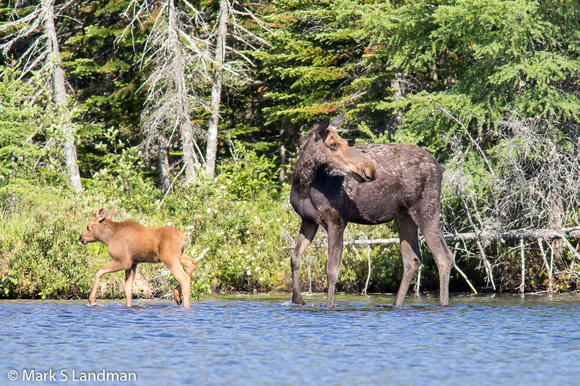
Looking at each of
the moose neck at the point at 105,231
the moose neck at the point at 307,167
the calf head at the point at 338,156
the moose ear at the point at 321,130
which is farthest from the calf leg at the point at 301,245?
the moose neck at the point at 105,231

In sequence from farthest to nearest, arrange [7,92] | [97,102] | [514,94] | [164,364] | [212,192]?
[97,102], [212,192], [7,92], [514,94], [164,364]

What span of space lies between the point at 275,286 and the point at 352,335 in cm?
856

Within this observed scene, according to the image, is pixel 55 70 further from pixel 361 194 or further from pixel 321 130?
pixel 361 194

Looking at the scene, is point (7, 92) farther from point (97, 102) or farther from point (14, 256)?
point (97, 102)

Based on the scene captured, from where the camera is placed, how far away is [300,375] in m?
5.82

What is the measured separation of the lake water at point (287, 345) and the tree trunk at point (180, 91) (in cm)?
1505

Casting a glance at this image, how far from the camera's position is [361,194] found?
35.5 ft

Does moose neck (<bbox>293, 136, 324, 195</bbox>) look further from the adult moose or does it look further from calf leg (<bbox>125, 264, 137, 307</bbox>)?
calf leg (<bbox>125, 264, 137, 307</bbox>)

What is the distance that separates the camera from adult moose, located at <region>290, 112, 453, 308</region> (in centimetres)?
1037

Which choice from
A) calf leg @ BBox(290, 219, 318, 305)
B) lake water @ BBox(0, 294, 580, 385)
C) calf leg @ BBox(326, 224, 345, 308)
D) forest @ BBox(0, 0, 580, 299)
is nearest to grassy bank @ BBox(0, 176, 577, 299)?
forest @ BBox(0, 0, 580, 299)

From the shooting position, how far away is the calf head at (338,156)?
9.97 metres

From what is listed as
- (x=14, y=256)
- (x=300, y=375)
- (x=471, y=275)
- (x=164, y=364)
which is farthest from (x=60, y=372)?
(x=471, y=275)

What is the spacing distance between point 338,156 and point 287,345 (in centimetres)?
368

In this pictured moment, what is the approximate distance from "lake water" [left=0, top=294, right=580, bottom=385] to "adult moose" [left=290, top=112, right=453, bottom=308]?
1039 mm
